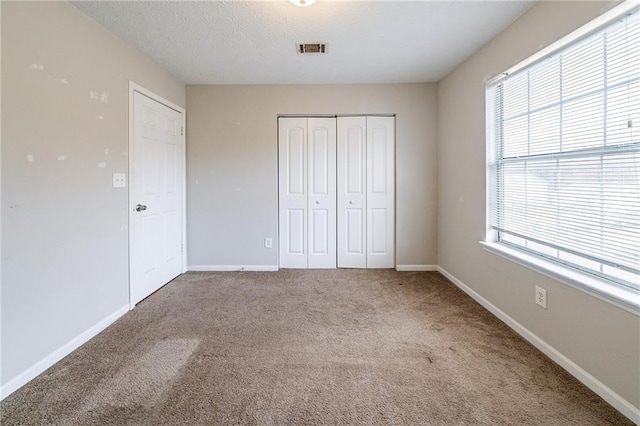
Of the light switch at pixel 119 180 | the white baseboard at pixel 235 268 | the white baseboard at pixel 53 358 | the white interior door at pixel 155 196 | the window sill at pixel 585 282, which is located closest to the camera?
the window sill at pixel 585 282

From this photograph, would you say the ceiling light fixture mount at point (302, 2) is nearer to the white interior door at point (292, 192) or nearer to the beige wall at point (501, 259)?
the beige wall at point (501, 259)

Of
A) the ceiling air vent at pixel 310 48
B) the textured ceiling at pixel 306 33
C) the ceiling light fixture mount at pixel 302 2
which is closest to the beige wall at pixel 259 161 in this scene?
the textured ceiling at pixel 306 33

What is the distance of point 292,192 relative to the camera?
3.86 meters

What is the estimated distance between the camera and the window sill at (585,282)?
140 cm

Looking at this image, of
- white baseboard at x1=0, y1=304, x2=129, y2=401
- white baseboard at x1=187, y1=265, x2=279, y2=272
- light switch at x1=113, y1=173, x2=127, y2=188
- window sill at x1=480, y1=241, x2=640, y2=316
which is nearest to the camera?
window sill at x1=480, y1=241, x2=640, y2=316

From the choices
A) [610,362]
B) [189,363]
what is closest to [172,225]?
[189,363]

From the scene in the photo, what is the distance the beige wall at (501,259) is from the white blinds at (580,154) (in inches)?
7.3

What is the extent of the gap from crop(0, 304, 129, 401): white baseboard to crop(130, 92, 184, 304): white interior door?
0.40 meters

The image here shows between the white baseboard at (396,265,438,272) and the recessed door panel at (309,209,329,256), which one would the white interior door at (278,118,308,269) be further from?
the white baseboard at (396,265,438,272)

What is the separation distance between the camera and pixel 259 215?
382cm

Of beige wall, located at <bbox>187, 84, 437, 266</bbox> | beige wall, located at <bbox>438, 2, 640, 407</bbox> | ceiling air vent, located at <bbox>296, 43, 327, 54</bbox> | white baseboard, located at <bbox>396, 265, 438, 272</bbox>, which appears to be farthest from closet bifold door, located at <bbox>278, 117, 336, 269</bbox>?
beige wall, located at <bbox>438, 2, 640, 407</bbox>

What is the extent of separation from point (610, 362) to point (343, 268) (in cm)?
268

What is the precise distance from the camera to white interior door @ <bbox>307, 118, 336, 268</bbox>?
380 cm

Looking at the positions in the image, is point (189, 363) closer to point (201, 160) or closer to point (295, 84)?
point (201, 160)
